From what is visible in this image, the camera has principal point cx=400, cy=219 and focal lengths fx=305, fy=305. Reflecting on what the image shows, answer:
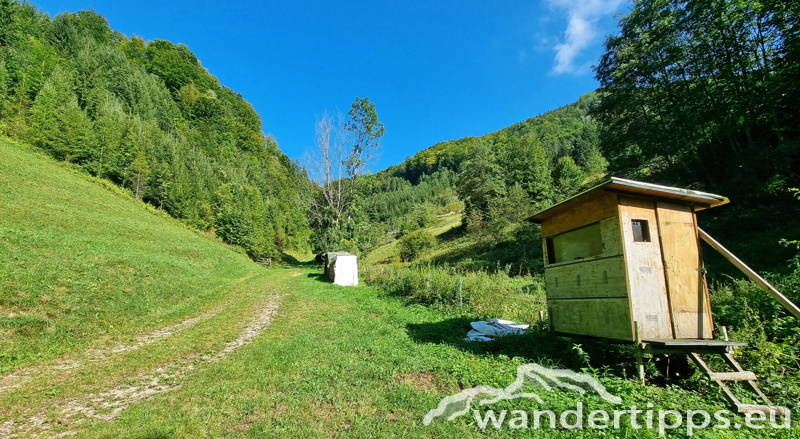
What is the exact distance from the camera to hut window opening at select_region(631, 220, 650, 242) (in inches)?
189

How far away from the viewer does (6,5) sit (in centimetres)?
3609

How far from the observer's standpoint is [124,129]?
36.0 m

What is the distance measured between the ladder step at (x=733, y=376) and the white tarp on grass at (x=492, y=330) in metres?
3.33

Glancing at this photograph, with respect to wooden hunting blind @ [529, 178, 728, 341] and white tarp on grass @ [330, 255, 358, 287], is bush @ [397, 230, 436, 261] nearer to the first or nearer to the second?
white tarp on grass @ [330, 255, 358, 287]

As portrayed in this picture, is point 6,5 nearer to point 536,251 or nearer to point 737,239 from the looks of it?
point 536,251

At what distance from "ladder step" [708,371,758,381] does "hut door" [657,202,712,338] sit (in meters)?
0.65

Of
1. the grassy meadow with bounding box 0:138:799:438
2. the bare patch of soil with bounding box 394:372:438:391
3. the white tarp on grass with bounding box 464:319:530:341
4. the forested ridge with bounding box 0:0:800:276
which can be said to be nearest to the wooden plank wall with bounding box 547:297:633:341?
the grassy meadow with bounding box 0:138:799:438

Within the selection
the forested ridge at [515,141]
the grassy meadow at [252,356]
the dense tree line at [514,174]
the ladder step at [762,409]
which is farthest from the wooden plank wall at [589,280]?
the dense tree line at [514,174]

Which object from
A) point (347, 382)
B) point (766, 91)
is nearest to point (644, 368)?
point (347, 382)

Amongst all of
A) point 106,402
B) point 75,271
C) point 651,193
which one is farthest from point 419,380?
point 75,271

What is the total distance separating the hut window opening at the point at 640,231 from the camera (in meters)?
4.80

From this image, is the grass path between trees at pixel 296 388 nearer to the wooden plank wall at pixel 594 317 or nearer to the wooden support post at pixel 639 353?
the wooden support post at pixel 639 353

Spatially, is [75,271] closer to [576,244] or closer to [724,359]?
[576,244]

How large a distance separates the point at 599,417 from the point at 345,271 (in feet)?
52.5
